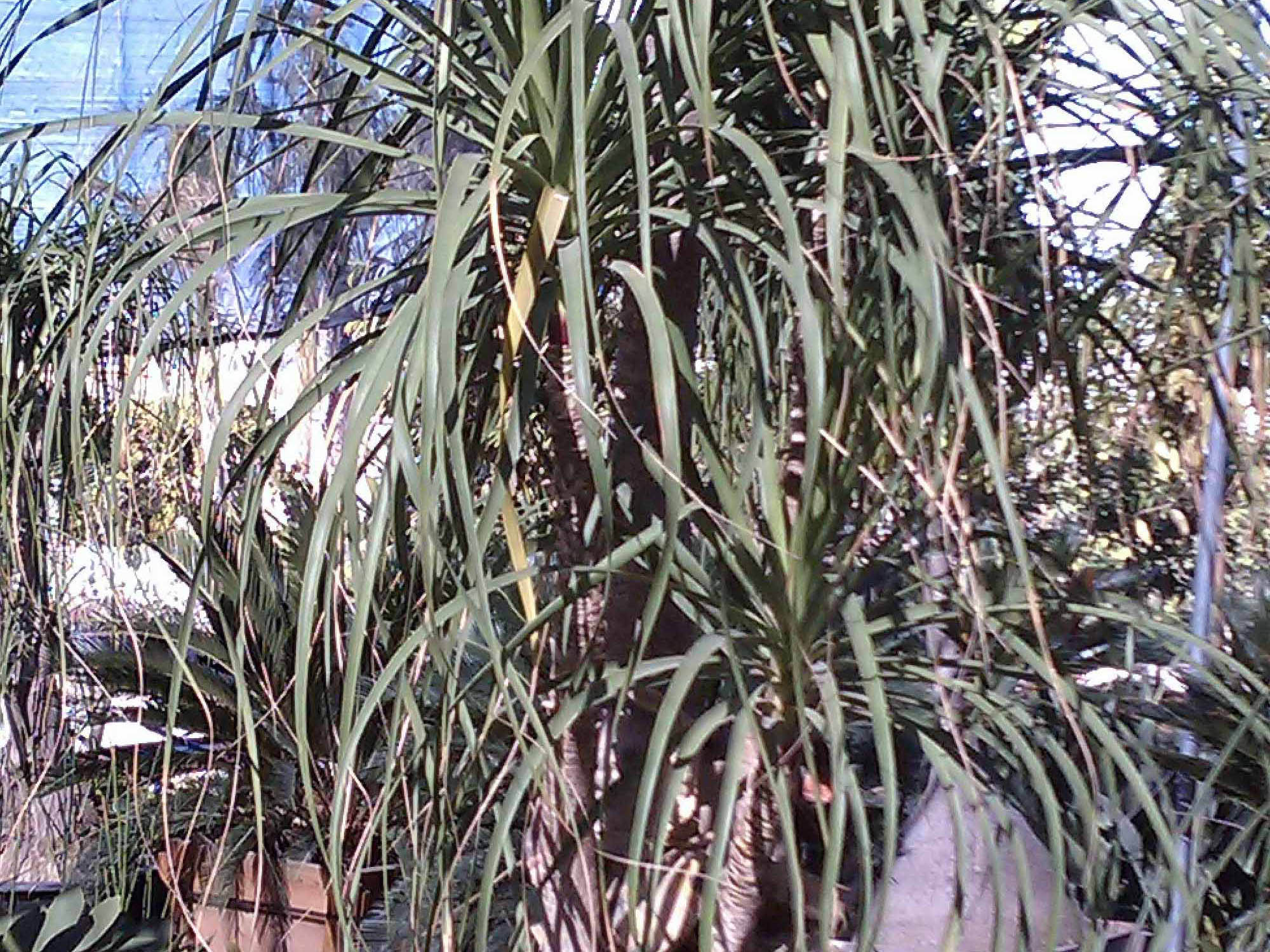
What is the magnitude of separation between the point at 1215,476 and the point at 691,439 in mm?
325

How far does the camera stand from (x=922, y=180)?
573 millimetres

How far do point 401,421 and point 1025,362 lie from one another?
1.44 feet

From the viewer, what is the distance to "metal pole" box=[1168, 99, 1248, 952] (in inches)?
24.9

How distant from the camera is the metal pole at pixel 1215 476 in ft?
2.08

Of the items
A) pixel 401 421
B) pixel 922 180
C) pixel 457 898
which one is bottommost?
pixel 457 898

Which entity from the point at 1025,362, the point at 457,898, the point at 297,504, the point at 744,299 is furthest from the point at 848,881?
the point at 297,504

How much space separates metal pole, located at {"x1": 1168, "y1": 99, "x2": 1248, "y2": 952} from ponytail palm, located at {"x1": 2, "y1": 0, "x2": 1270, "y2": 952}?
0.7 inches

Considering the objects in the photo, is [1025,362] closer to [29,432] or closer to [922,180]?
[922,180]

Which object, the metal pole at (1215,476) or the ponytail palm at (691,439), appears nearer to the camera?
the ponytail palm at (691,439)

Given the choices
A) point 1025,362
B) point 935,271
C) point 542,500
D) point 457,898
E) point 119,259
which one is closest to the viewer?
point 935,271

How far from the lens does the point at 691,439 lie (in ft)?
2.26

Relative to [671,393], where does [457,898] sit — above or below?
below

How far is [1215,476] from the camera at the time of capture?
2.52 ft

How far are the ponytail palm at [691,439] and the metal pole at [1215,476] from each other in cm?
2
